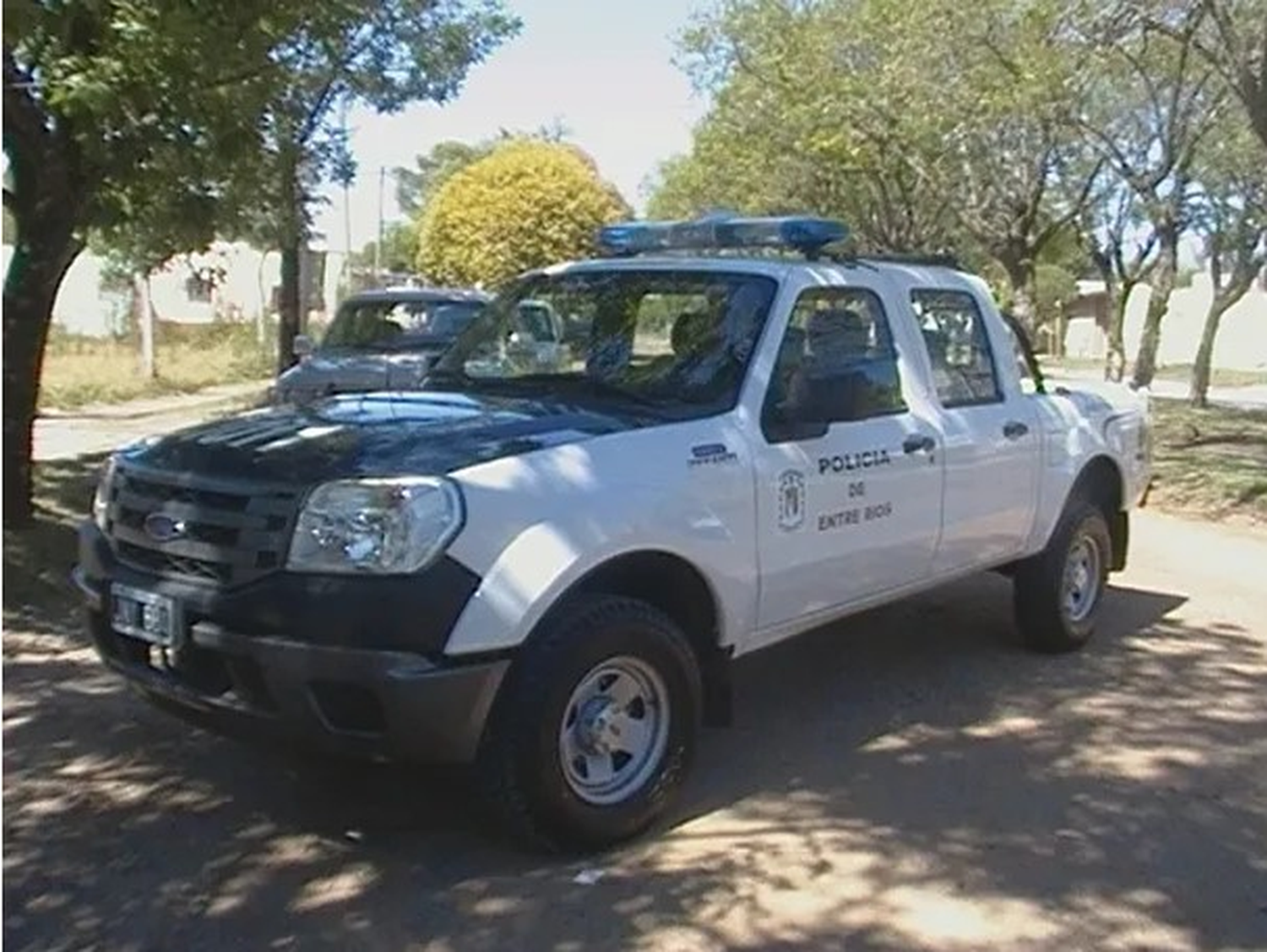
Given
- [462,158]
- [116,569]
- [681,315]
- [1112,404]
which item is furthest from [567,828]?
[462,158]

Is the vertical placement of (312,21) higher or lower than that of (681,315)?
higher

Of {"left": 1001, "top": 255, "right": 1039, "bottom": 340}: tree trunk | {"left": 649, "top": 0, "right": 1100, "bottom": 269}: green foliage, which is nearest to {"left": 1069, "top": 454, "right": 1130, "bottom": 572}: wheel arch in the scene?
{"left": 649, "top": 0, "right": 1100, "bottom": 269}: green foliage

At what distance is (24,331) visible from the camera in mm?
7719

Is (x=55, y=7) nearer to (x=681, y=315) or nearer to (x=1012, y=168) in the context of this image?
(x=681, y=315)

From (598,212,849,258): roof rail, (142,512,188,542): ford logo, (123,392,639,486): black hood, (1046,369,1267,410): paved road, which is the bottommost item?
(1046,369,1267,410): paved road

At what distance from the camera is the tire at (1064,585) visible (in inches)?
251

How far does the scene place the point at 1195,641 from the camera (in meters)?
6.91

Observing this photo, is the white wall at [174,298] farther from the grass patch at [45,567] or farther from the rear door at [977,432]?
the rear door at [977,432]

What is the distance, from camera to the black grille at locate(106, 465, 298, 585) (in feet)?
12.2

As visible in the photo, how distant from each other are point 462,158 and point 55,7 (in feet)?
214

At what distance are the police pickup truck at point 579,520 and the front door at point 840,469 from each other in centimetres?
1

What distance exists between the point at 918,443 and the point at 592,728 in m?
1.94

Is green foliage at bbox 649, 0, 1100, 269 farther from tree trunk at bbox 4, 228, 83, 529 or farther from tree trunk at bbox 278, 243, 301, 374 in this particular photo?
tree trunk at bbox 4, 228, 83, 529

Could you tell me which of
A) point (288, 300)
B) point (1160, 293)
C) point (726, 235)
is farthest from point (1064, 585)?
point (288, 300)
